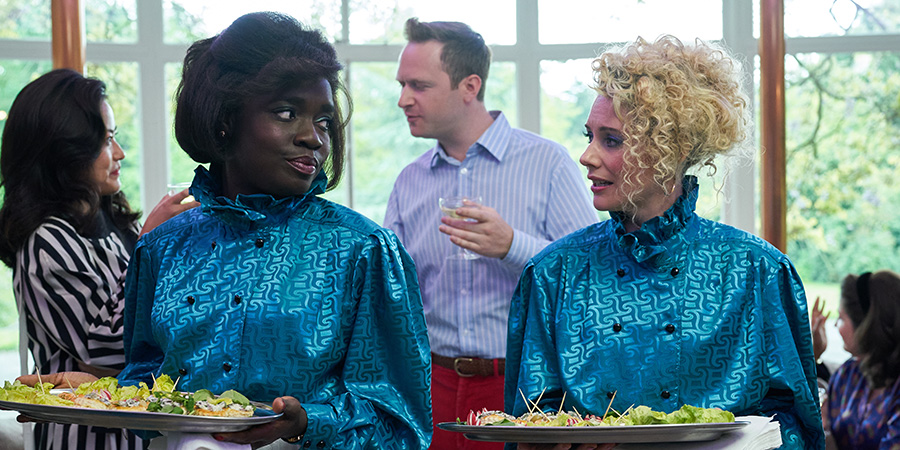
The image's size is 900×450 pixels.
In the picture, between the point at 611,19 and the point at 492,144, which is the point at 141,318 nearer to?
the point at 492,144

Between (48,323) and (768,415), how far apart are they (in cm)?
178

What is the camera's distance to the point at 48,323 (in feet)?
8.09

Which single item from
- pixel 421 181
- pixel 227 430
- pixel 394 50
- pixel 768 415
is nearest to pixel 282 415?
pixel 227 430

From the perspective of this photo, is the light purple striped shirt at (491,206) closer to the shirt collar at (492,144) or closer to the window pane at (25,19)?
the shirt collar at (492,144)

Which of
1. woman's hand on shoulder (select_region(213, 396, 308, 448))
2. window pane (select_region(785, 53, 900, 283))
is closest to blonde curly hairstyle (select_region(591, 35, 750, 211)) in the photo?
woman's hand on shoulder (select_region(213, 396, 308, 448))

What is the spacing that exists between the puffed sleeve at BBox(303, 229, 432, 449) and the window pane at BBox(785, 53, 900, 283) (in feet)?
15.1

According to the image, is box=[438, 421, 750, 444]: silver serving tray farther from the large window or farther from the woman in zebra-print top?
the large window

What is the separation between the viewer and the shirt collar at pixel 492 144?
3090mm

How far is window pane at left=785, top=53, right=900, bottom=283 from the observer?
586 cm

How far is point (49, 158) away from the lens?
103 inches

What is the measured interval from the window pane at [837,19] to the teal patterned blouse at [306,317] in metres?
4.78

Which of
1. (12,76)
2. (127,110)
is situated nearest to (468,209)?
(127,110)

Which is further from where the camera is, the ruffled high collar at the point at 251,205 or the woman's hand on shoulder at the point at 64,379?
the woman's hand on shoulder at the point at 64,379

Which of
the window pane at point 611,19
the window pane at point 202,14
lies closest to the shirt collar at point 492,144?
the window pane at point 202,14
